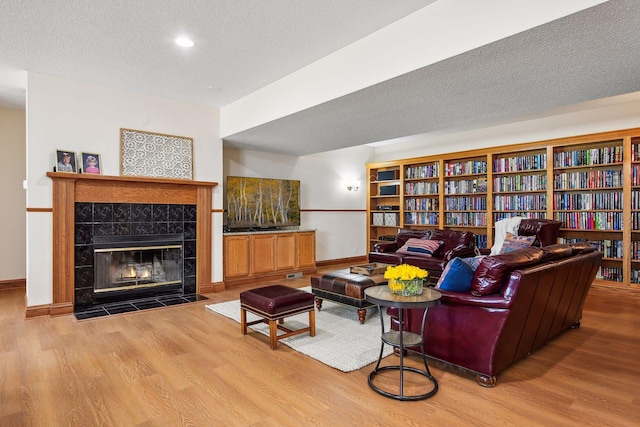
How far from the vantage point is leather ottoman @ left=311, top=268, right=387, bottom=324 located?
384 cm

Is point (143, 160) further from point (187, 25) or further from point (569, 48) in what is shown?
point (569, 48)

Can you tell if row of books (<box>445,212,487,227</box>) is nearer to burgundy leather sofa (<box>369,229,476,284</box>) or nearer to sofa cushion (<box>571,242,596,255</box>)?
burgundy leather sofa (<box>369,229,476,284</box>)

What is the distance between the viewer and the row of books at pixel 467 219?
6.77 meters

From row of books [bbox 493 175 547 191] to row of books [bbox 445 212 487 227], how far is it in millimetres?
579

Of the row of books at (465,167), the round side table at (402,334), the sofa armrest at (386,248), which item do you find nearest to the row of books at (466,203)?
the row of books at (465,167)

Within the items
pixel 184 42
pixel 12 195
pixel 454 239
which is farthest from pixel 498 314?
pixel 12 195

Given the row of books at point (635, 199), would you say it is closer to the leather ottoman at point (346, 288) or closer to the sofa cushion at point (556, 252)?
the sofa cushion at point (556, 252)

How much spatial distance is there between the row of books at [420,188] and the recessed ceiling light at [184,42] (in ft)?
17.9

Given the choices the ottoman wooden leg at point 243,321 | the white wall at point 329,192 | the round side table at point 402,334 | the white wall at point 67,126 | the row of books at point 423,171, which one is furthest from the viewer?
the row of books at point 423,171

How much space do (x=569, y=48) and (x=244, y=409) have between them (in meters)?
3.37

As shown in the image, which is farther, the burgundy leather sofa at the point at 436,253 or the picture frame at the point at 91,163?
the burgundy leather sofa at the point at 436,253

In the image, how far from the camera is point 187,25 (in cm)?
314

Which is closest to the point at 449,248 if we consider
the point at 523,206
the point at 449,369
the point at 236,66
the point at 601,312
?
the point at 523,206

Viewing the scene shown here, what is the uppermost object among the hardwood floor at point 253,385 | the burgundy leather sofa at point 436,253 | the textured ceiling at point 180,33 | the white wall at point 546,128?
the textured ceiling at point 180,33
